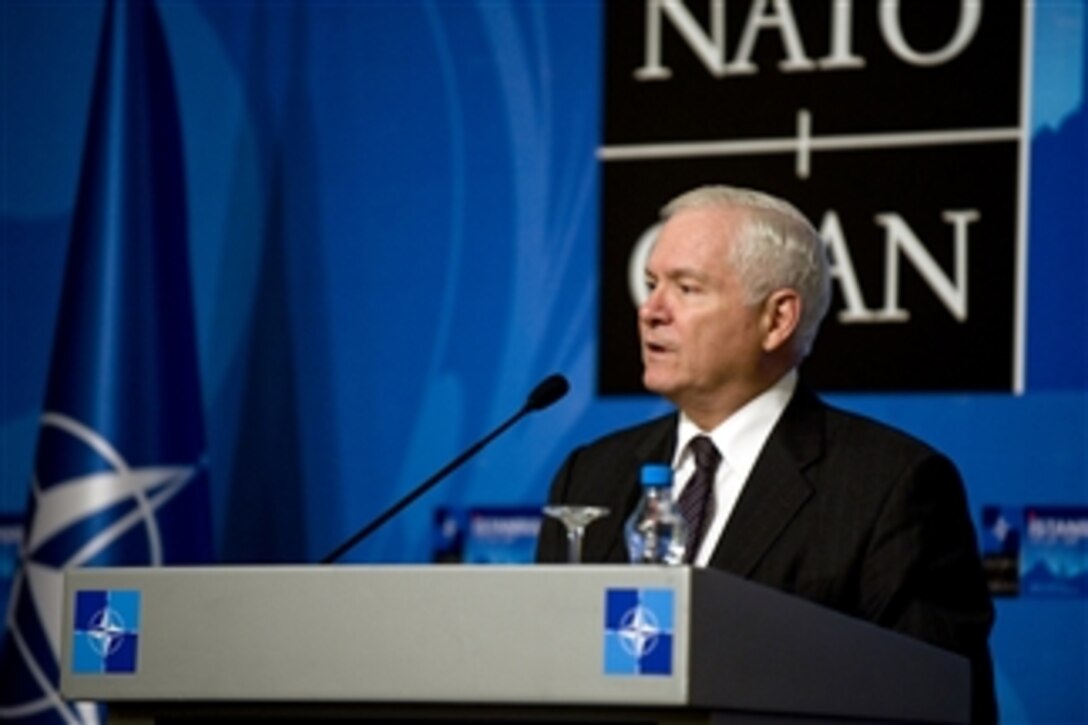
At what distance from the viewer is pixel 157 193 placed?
18.3 feet

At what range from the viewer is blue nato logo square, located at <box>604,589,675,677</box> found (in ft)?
8.18

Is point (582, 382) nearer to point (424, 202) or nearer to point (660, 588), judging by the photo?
point (424, 202)

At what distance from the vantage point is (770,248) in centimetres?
Result: 383

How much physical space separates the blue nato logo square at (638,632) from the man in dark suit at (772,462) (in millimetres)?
942

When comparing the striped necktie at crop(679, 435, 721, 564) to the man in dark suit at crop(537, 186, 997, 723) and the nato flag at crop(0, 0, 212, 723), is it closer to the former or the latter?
the man in dark suit at crop(537, 186, 997, 723)

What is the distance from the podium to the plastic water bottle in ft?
1.07

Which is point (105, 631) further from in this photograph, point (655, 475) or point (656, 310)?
point (656, 310)

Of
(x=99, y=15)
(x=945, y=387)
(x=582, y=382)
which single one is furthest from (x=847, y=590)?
(x=99, y=15)

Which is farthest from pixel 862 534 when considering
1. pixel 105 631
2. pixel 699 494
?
pixel 105 631

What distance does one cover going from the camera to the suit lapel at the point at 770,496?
3523 mm

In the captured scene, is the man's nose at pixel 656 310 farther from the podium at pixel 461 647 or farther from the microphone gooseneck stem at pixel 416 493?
the podium at pixel 461 647

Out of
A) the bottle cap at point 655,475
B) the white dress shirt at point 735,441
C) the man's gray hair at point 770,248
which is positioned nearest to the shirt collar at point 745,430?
the white dress shirt at point 735,441

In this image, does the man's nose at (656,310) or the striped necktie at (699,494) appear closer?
the striped necktie at (699,494)

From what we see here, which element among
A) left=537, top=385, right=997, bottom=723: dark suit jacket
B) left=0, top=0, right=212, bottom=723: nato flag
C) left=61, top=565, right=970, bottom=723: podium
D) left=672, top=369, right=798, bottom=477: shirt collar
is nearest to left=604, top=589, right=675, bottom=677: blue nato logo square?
left=61, top=565, right=970, bottom=723: podium
